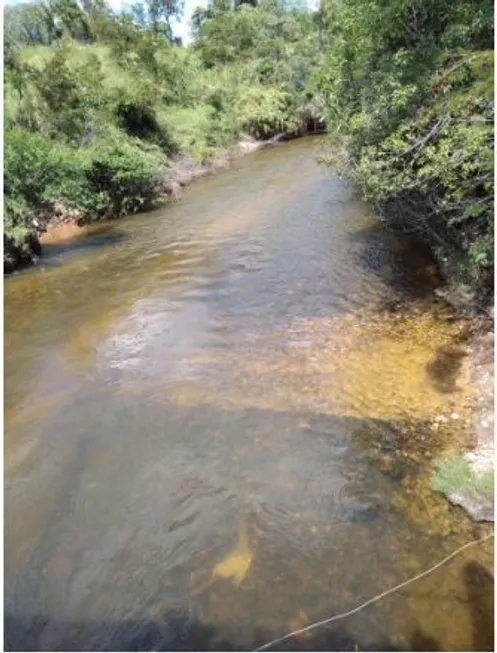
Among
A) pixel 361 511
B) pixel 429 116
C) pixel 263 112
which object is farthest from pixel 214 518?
pixel 263 112

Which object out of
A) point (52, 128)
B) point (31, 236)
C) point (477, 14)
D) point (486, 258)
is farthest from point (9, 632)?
point (52, 128)

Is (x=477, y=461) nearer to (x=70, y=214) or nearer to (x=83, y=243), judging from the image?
(x=83, y=243)

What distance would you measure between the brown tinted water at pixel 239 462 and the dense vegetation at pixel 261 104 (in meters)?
1.88

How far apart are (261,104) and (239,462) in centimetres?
2665

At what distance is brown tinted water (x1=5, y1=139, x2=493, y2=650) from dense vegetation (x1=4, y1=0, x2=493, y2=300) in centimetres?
188

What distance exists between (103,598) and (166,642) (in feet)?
2.35

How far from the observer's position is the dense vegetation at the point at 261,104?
21.2 ft

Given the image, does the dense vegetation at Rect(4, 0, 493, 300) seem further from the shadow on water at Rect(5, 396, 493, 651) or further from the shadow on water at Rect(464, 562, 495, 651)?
the shadow on water at Rect(464, 562, 495, 651)

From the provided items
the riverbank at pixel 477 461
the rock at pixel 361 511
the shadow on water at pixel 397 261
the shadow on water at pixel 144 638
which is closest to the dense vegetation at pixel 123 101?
the shadow on water at pixel 397 261

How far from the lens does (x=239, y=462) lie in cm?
Answer: 549

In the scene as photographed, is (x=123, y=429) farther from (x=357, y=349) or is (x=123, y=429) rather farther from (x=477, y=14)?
(x=477, y=14)

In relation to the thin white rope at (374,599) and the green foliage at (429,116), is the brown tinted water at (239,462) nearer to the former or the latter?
the thin white rope at (374,599)

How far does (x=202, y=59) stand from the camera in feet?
101

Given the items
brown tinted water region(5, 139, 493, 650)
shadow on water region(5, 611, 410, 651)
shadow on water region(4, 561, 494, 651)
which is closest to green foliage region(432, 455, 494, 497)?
brown tinted water region(5, 139, 493, 650)
